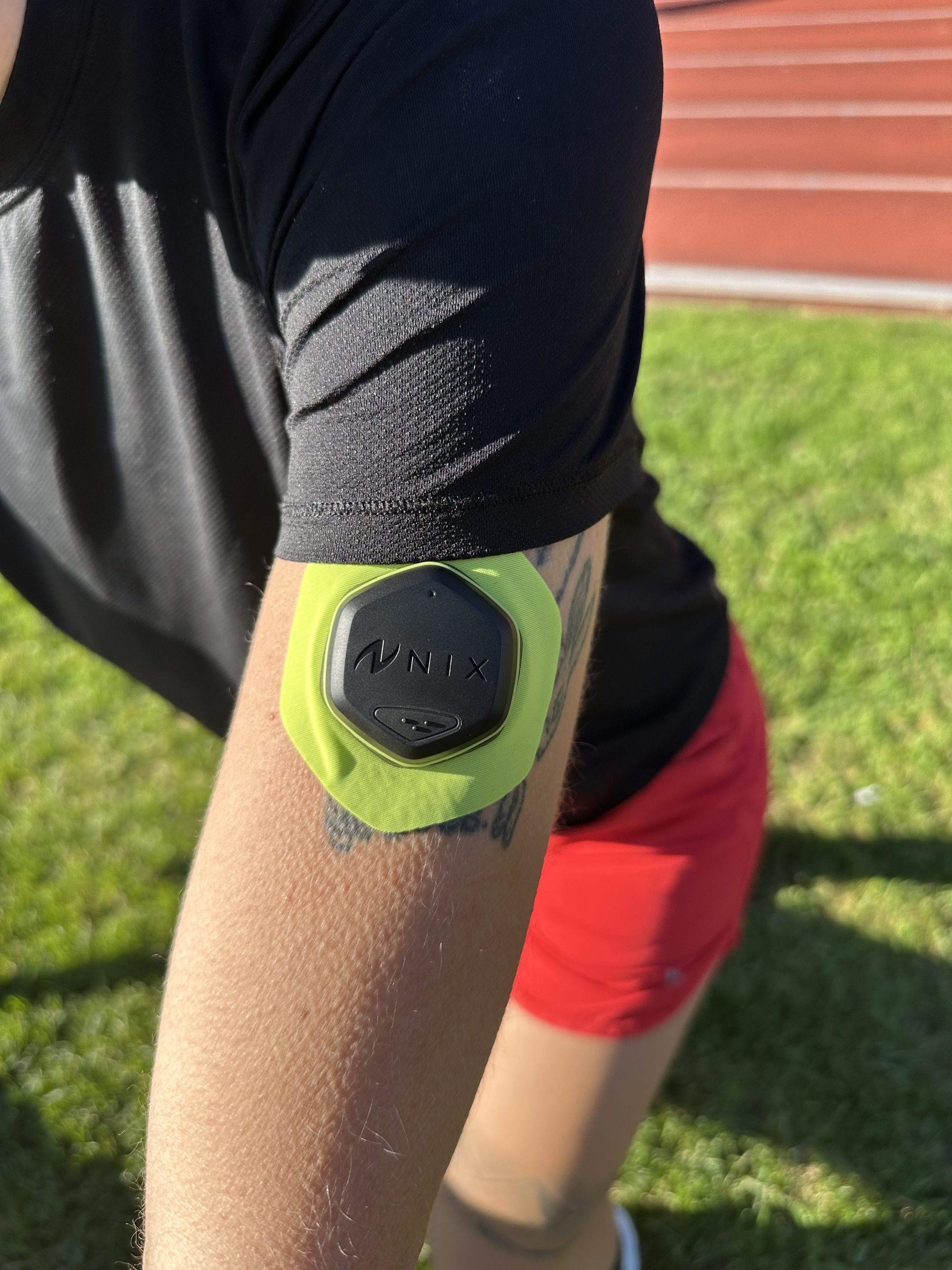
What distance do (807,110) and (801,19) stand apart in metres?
1.65

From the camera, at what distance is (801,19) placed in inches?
420

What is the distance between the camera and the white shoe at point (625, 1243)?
79.4 inches

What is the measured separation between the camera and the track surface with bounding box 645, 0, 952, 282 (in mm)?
7523

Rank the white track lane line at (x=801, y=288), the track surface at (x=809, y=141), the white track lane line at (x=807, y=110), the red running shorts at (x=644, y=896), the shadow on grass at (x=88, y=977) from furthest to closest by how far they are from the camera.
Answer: the white track lane line at (x=807, y=110) → the track surface at (x=809, y=141) → the white track lane line at (x=801, y=288) → the shadow on grass at (x=88, y=977) → the red running shorts at (x=644, y=896)

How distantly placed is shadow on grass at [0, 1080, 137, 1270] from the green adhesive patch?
1.93m

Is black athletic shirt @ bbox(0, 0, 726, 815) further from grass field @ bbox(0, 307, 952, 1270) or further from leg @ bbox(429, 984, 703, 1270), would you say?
grass field @ bbox(0, 307, 952, 1270)

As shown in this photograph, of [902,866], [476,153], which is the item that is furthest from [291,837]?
[902,866]

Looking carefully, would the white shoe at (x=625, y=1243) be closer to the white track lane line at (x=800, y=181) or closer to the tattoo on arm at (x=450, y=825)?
the tattoo on arm at (x=450, y=825)

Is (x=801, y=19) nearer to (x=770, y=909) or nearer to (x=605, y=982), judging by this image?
(x=770, y=909)

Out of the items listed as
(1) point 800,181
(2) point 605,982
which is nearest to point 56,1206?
(2) point 605,982

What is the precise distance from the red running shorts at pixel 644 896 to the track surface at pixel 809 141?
632cm

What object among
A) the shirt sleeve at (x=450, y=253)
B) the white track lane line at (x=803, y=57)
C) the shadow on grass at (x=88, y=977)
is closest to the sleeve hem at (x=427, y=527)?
the shirt sleeve at (x=450, y=253)

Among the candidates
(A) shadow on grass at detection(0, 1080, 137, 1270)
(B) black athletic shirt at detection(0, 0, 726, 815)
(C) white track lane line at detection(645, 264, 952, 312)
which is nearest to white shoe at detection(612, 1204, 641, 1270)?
(A) shadow on grass at detection(0, 1080, 137, 1270)

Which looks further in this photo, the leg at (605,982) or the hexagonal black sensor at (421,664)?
the leg at (605,982)
